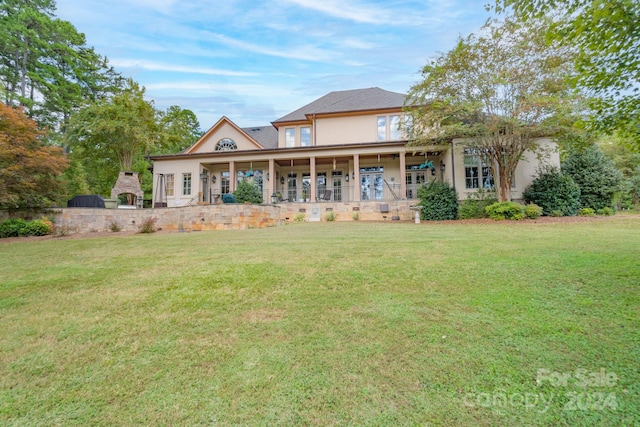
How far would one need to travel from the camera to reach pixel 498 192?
12.1 meters

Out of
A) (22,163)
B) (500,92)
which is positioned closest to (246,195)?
(22,163)

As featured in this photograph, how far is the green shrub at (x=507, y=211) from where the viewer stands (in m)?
10.8

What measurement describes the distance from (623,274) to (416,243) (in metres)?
3.08

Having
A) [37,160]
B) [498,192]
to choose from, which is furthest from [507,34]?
[37,160]

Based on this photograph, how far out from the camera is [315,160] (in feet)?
55.5

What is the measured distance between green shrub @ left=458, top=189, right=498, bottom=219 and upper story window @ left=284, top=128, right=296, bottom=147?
10557 mm

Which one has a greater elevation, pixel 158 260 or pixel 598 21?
pixel 598 21

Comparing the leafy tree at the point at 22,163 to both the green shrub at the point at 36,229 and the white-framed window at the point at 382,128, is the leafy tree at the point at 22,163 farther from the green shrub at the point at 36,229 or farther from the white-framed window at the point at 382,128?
the white-framed window at the point at 382,128

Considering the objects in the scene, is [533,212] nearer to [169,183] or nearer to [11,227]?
[169,183]

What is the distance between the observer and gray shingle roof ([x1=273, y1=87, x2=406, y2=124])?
1719 centimetres

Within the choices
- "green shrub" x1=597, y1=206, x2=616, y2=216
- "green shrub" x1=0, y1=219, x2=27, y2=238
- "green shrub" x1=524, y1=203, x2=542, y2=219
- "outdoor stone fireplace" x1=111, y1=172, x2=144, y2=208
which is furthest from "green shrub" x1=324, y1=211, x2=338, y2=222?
"green shrub" x1=0, y1=219, x2=27, y2=238

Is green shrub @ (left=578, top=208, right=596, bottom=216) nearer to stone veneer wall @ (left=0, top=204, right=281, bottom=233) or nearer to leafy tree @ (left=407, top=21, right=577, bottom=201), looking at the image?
leafy tree @ (left=407, top=21, right=577, bottom=201)

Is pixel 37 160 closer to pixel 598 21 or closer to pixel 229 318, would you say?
pixel 229 318

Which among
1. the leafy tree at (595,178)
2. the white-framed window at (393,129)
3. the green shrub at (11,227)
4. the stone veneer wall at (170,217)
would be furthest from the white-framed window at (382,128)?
the green shrub at (11,227)
